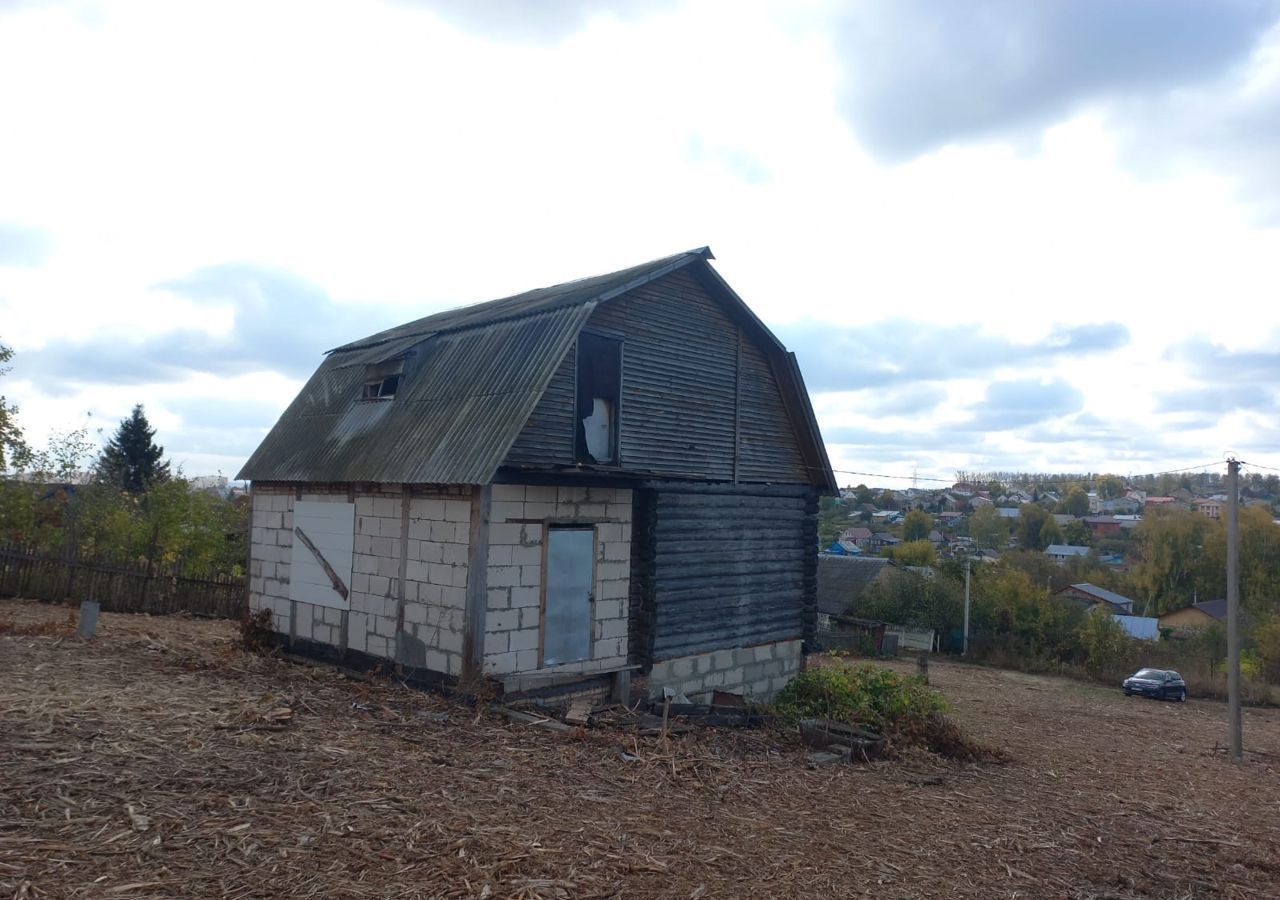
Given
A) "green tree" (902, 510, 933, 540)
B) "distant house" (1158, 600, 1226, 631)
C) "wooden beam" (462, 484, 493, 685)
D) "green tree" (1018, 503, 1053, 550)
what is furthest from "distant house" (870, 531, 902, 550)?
"wooden beam" (462, 484, 493, 685)

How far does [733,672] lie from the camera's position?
1548 cm

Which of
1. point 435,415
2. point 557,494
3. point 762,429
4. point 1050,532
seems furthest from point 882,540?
point 435,415

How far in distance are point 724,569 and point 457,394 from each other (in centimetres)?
578

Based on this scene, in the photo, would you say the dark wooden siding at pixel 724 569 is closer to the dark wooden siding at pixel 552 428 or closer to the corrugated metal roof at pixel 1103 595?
the dark wooden siding at pixel 552 428

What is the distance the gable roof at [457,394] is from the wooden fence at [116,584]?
19.1ft

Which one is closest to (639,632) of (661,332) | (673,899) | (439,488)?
(439,488)

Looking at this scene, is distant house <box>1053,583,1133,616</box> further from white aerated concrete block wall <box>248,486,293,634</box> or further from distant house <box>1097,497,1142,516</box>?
distant house <box>1097,497,1142,516</box>

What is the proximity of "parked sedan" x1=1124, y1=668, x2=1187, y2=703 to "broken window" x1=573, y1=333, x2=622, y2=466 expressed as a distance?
29.2 meters

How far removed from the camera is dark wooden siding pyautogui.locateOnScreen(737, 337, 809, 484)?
1570 centimetres

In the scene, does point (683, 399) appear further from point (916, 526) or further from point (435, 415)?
point (916, 526)

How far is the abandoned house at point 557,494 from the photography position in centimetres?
1163


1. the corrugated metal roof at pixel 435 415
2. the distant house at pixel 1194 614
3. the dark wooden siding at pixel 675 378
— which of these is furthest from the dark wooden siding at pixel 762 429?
the distant house at pixel 1194 614

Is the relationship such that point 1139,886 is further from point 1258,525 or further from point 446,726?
point 1258,525

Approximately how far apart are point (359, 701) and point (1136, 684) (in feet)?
106
